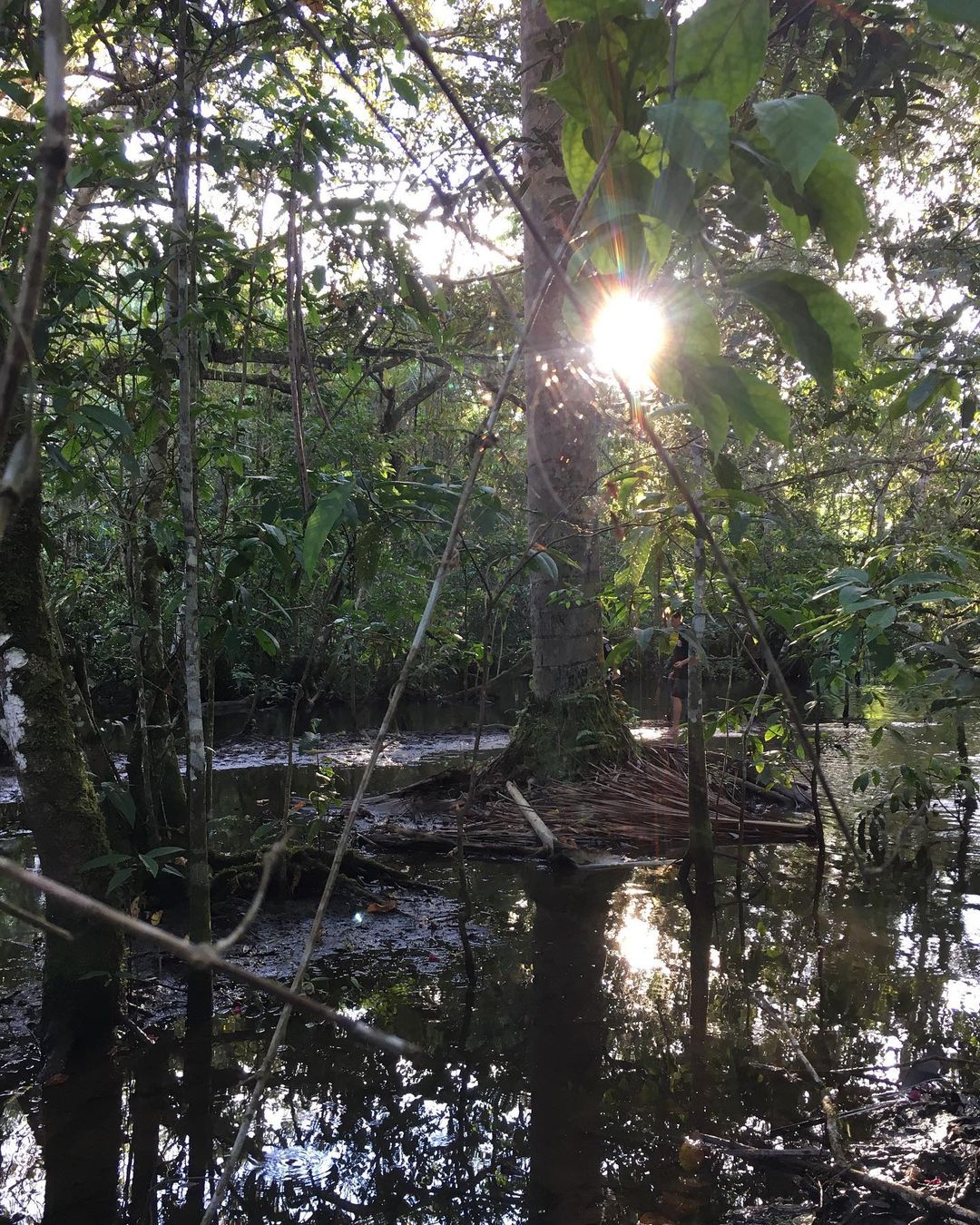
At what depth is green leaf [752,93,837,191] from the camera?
56 cm

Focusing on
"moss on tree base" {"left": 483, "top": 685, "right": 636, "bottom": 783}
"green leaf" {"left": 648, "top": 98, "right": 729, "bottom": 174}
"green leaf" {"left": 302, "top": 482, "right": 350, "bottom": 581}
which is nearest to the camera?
"green leaf" {"left": 648, "top": 98, "right": 729, "bottom": 174}

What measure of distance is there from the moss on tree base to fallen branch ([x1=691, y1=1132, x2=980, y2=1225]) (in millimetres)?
3798

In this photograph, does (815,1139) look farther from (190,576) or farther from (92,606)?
(92,606)

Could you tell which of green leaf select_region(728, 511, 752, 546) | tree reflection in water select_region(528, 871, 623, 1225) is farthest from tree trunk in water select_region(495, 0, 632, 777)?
green leaf select_region(728, 511, 752, 546)

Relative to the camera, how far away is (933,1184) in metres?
2.29

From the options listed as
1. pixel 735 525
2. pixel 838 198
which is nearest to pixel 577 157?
pixel 838 198

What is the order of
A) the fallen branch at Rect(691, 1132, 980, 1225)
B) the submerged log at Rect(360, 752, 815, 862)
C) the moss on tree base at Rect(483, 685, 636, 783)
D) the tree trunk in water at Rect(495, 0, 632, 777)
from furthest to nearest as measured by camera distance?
1. the moss on tree base at Rect(483, 685, 636, 783)
2. the tree trunk in water at Rect(495, 0, 632, 777)
3. the submerged log at Rect(360, 752, 815, 862)
4. the fallen branch at Rect(691, 1132, 980, 1225)

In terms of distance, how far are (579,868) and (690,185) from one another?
195 inches

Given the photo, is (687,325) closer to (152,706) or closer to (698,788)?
(698,788)

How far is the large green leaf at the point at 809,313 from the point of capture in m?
0.65

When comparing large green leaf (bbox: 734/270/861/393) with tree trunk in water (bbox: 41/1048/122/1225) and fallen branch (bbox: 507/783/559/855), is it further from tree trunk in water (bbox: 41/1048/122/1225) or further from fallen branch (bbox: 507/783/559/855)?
fallen branch (bbox: 507/783/559/855)

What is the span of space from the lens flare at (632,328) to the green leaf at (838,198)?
136 mm

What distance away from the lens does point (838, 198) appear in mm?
630

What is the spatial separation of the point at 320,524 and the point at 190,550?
162 centimetres
